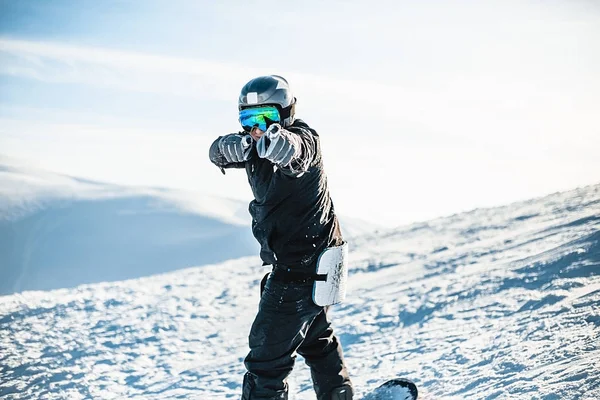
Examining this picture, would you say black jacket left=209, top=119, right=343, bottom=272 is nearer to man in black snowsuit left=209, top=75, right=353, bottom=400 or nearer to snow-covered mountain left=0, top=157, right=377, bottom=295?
man in black snowsuit left=209, top=75, right=353, bottom=400

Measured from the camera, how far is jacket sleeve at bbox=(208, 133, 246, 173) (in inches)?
104

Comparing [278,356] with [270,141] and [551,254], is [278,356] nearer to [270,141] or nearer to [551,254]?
[270,141]

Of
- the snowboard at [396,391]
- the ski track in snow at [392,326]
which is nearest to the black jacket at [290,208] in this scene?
the snowboard at [396,391]

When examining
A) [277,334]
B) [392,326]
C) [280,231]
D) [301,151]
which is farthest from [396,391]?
[392,326]

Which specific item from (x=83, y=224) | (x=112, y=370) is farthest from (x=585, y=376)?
(x=83, y=224)

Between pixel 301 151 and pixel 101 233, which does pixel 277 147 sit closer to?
pixel 301 151

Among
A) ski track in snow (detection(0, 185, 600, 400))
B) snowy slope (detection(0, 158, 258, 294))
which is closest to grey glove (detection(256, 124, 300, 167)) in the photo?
ski track in snow (detection(0, 185, 600, 400))

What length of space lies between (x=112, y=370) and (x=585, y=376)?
4.29 metres

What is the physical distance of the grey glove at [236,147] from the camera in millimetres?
2459

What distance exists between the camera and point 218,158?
8.81 ft

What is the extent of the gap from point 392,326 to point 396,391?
2303 mm

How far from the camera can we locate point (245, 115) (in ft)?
8.84

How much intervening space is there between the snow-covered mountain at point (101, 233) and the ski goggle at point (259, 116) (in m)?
24.6

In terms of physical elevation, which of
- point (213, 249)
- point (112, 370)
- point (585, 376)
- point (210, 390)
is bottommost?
point (585, 376)
